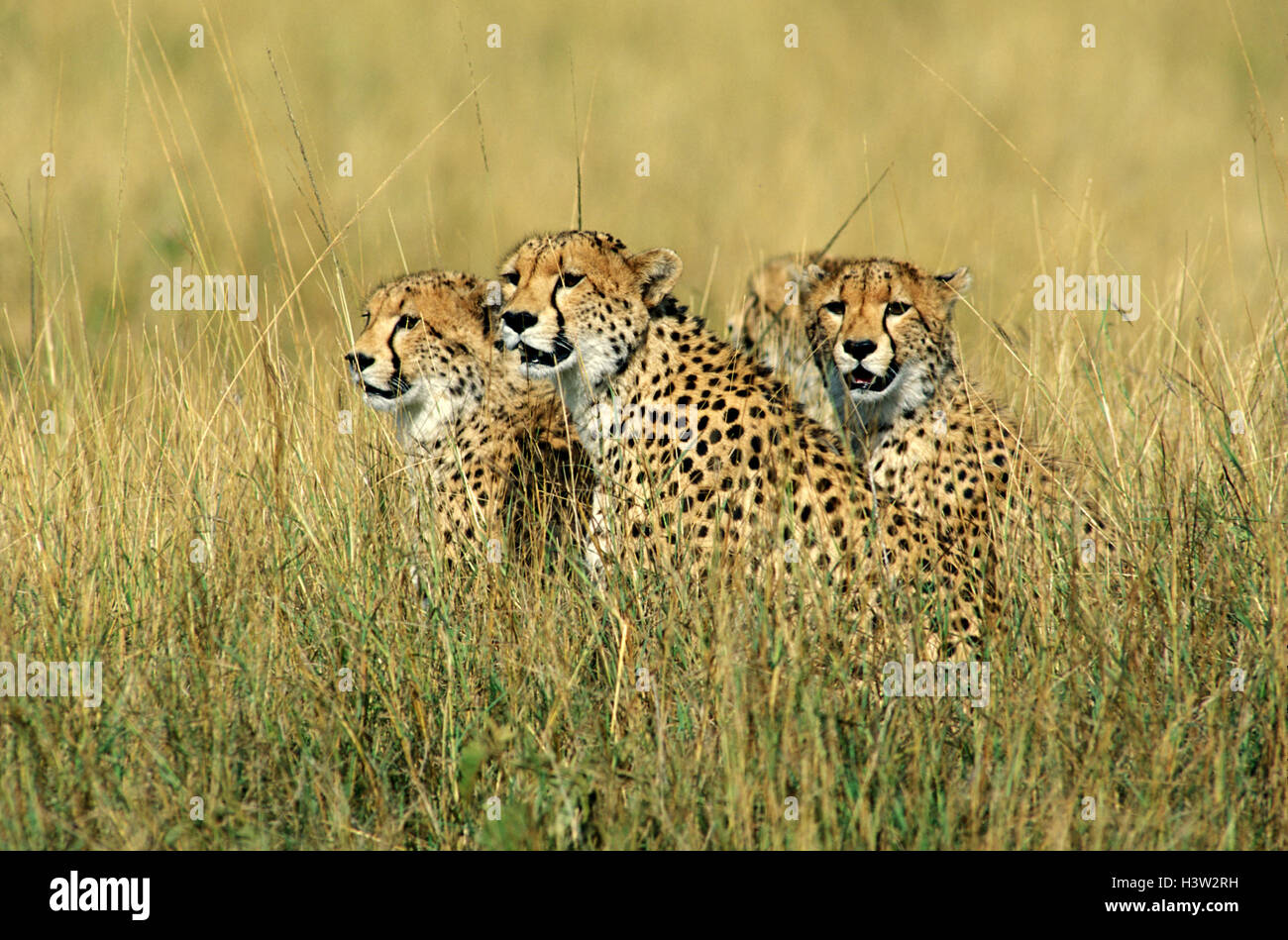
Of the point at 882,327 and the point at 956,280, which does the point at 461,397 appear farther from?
the point at 956,280

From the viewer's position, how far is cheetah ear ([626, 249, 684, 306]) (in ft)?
14.0

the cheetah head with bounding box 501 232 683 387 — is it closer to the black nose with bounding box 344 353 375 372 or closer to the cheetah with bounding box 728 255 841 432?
the black nose with bounding box 344 353 375 372

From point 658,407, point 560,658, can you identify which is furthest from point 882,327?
point 560,658

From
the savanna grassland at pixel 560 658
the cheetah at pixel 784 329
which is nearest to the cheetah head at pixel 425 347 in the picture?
the savanna grassland at pixel 560 658

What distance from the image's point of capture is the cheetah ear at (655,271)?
4277 mm

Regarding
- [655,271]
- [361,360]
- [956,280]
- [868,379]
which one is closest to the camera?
[655,271]

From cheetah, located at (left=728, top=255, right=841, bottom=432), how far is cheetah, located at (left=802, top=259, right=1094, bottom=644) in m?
0.12

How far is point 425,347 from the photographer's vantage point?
462 cm

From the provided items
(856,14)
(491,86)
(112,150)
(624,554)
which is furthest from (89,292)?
(856,14)

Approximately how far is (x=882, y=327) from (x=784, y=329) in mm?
1059

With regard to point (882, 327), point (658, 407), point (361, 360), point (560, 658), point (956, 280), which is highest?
point (956, 280)

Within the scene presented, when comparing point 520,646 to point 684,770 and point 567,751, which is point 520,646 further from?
point 684,770

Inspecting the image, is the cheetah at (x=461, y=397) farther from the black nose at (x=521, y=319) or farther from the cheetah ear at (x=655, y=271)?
the cheetah ear at (x=655, y=271)

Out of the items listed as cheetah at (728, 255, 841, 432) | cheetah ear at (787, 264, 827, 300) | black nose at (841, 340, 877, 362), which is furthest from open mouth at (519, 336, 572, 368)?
cheetah ear at (787, 264, 827, 300)
